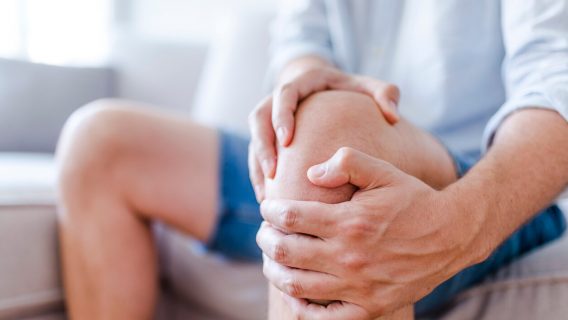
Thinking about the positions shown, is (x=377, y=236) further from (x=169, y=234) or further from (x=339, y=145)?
(x=169, y=234)

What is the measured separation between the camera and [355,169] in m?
0.43

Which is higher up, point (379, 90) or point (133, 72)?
point (379, 90)

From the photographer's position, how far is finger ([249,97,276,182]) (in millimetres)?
523

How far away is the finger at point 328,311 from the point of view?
433 mm

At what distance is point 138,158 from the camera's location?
2.45 ft

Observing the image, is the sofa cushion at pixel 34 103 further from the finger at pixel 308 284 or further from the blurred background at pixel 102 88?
the finger at pixel 308 284

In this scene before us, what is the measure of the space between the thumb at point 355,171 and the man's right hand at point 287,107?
0.26 ft

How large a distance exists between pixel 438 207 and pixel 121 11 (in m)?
2.07

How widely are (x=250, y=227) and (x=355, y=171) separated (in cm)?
33

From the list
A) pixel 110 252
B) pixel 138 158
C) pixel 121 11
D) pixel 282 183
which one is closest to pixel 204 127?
pixel 138 158

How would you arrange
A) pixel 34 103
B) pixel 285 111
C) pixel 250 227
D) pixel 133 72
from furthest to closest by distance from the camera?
pixel 133 72, pixel 34 103, pixel 250 227, pixel 285 111

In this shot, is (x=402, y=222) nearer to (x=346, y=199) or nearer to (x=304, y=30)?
(x=346, y=199)

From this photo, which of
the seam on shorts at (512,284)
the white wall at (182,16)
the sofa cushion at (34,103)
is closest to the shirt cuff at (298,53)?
the seam on shorts at (512,284)

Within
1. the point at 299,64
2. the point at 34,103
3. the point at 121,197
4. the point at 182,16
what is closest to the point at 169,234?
the point at 121,197
